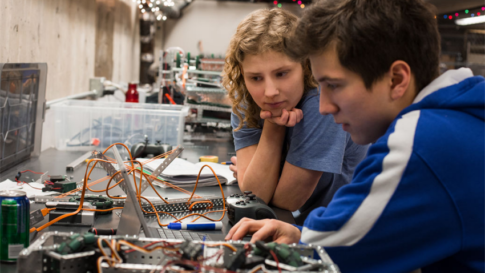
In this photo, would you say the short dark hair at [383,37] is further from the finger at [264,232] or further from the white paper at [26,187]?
the white paper at [26,187]

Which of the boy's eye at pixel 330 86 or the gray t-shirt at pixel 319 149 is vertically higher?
the boy's eye at pixel 330 86

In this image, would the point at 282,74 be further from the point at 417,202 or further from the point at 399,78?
the point at 417,202

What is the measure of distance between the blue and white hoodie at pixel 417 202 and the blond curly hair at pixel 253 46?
0.56 m

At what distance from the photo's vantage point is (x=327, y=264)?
0.58m

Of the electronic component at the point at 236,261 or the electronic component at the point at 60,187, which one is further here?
the electronic component at the point at 60,187

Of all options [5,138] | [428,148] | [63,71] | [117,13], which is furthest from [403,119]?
[117,13]

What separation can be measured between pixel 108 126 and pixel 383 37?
180 centimetres

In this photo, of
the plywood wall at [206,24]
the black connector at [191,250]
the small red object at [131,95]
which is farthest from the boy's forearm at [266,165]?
the plywood wall at [206,24]

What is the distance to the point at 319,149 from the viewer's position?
1.24m

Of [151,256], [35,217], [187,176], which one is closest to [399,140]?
[151,256]

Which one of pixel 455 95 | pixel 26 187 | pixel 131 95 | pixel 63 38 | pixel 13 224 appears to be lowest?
pixel 26 187

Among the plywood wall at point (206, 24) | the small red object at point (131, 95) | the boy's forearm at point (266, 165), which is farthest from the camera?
the plywood wall at point (206, 24)

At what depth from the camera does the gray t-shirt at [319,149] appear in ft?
4.05

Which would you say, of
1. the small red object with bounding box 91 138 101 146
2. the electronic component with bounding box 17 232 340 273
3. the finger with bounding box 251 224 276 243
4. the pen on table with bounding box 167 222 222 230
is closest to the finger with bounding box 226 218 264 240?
the finger with bounding box 251 224 276 243
